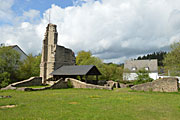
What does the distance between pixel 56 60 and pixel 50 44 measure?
11.7 feet

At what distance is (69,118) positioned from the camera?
6496 millimetres

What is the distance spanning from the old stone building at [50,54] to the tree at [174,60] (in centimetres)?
2021

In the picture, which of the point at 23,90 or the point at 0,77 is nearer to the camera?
the point at 23,90

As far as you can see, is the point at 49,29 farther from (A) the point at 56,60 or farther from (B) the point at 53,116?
(B) the point at 53,116

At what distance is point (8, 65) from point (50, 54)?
7.85m

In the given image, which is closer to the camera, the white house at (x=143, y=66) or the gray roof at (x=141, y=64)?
the white house at (x=143, y=66)

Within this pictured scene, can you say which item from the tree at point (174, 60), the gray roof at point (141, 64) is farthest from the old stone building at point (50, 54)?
the gray roof at point (141, 64)

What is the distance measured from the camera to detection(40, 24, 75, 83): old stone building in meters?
30.8

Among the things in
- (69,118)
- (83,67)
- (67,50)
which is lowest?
(69,118)

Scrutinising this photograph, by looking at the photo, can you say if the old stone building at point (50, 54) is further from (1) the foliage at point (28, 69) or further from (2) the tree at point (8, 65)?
(2) the tree at point (8, 65)

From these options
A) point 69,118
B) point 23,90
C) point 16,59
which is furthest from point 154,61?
point 69,118

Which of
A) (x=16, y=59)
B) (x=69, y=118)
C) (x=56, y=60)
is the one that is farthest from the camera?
(x=56, y=60)

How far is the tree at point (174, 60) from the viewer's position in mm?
26809

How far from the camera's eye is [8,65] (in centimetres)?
2662
